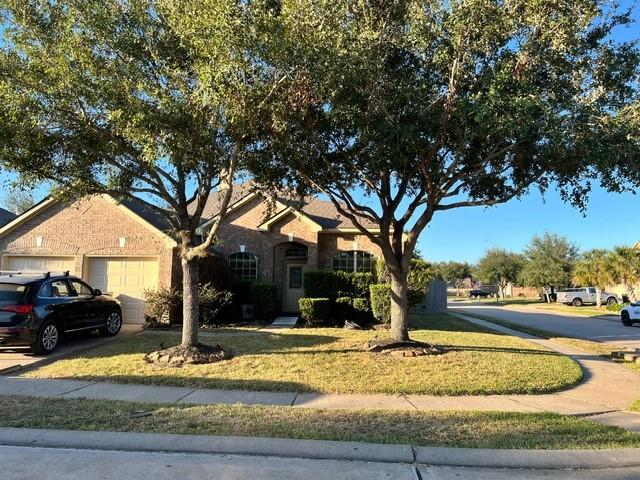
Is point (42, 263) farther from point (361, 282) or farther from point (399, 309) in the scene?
point (399, 309)

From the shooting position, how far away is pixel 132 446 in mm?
5875

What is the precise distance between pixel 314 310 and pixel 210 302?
342cm

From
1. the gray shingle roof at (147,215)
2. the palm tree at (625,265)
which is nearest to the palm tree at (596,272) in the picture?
the palm tree at (625,265)

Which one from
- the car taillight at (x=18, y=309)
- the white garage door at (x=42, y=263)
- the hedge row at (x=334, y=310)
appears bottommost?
the hedge row at (x=334, y=310)

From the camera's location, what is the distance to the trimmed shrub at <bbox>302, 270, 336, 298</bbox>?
19406 millimetres

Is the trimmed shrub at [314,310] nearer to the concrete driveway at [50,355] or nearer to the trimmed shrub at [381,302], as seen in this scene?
the trimmed shrub at [381,302]

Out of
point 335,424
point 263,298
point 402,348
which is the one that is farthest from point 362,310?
point 335,424

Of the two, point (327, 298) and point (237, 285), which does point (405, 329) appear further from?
point (237, 285)

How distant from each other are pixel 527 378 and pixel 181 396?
19.9 ft

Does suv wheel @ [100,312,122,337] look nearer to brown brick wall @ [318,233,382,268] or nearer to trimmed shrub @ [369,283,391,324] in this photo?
trimmed shrub @ [369,283,391,324]

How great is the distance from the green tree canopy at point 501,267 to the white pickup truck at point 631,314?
1671 inches

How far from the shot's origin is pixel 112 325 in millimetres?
14656

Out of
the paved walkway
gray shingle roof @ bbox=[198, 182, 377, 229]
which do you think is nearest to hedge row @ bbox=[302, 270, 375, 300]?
gray shingle roof @ bbox=[198, 182, 377, 229]

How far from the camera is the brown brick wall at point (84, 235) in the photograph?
17.9 metres
